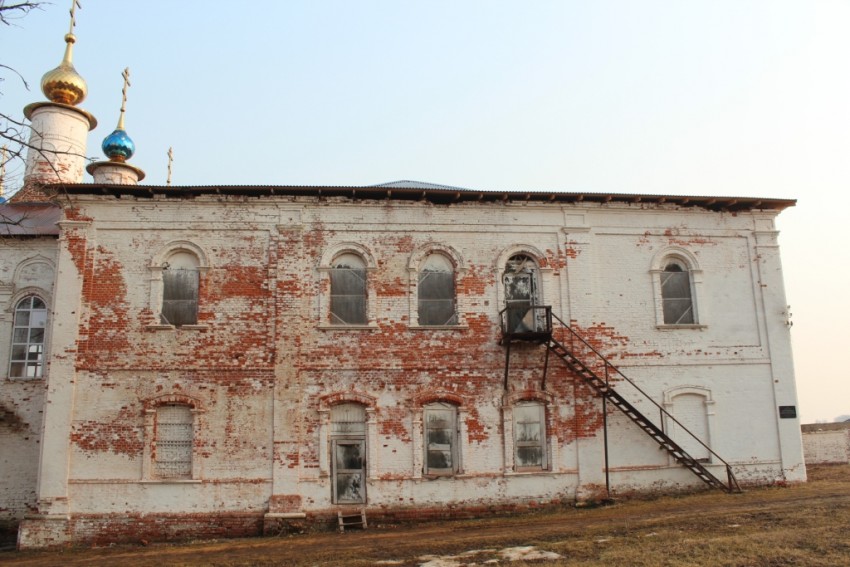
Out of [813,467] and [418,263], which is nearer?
[418,263]

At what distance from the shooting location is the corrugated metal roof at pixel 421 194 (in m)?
16.2

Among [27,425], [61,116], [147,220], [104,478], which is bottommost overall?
[104,478]

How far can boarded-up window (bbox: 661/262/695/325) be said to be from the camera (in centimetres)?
1725

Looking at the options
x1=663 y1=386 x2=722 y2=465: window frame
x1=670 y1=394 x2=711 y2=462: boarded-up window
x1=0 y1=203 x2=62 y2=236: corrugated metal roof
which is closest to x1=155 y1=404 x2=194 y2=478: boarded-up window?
x1=0 y1=203 x2=62 y2=236: corrugated metal roof

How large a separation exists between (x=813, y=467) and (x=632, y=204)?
9.77 metres

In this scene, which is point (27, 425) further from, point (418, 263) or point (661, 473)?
point (661, 473)

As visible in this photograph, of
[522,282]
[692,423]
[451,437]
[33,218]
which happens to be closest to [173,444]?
[451,437]

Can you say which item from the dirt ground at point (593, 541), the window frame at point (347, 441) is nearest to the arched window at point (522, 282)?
the window frame at point (347, 441)

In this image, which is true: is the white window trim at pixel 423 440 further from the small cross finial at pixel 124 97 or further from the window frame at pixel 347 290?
the small cross finial at pixel 124 97

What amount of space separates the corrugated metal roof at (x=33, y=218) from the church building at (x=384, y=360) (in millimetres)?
2785

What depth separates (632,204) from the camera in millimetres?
17375

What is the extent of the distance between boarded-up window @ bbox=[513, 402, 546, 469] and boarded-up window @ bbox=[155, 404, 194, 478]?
7.39 metres

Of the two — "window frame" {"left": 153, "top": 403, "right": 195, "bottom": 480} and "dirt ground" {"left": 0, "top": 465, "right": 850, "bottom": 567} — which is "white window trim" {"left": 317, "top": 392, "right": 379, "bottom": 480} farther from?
"window frame" {"left": 153, "top": 403, "right": 195, "bottom": 480}

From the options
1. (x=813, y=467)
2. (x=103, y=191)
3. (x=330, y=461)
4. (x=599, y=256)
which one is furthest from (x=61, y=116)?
(x=813, y=467)
